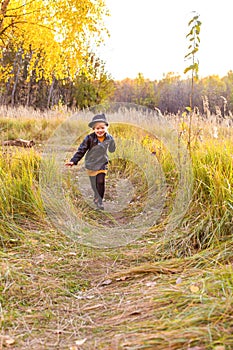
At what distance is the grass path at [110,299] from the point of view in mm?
1937

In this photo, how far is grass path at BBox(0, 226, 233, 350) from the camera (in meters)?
1.94

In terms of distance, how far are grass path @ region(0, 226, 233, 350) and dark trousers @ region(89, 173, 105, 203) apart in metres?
0.99

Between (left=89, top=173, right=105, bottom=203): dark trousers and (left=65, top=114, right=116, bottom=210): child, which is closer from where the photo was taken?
(left=65, top=114, right=116, bottom=210): child

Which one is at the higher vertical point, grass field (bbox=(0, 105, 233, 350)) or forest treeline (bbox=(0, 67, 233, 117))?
forest treeline (bbox=(0, 67, 233, 117))

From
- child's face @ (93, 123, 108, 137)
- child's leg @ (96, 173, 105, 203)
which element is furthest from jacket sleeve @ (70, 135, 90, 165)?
child's leg @ (96, 173, 105, 203)

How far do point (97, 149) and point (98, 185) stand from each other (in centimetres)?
40

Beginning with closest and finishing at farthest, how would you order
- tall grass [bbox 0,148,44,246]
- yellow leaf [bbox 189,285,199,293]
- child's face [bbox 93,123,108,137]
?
1. yellow leaf [bbox 189,285,199,293]
2. tall grass [bbox 0,148,44,246]
3. child's face [bbox 93,123,108,137]

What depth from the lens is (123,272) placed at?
284cm

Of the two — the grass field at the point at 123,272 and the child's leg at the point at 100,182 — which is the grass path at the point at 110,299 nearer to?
the grass field at the point at 123,272

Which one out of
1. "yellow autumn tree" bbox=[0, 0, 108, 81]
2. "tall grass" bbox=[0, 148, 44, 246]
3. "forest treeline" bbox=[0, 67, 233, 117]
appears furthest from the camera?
"forest treeline" bbox=[0, 67, 233, 117]

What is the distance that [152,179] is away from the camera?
181 inches

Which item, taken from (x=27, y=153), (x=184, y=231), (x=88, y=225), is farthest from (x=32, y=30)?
(x=184, y=231)

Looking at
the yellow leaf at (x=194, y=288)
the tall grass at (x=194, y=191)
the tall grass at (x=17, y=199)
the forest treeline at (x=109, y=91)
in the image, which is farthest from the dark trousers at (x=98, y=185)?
the forest treeline at (x=109, y=91)

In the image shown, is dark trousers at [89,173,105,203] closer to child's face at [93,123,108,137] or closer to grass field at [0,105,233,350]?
grass field at [0,105,233,350]
